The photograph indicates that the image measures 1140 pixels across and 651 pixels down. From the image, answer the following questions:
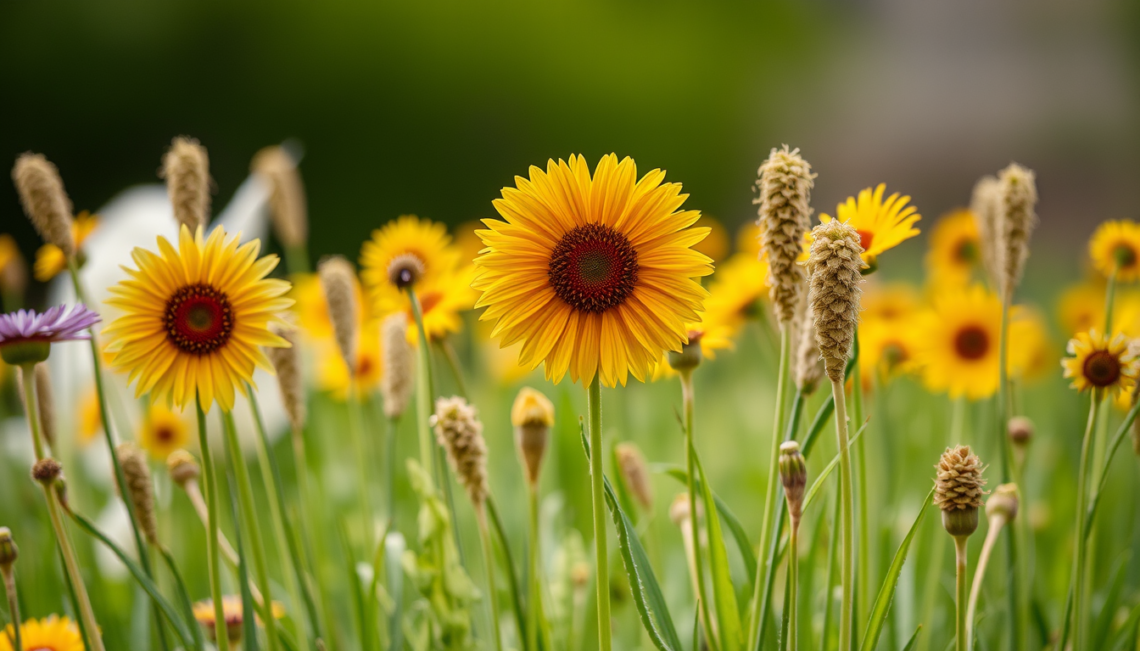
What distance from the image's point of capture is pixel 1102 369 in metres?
0.74

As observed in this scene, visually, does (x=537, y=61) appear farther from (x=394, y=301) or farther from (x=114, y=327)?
(x=114, y=327)

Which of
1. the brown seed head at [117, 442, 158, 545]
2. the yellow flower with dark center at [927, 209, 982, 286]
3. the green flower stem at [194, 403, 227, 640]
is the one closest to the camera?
the green flower stem at [194, 403, 227, 640]

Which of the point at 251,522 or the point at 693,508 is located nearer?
the point at 693,508

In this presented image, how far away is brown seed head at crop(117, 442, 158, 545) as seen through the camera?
775 mm

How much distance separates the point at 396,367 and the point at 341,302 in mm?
103

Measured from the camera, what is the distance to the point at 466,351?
314cm

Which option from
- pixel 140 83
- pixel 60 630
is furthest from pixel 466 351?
pixel 60 630

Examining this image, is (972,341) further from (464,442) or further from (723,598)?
(464,442)

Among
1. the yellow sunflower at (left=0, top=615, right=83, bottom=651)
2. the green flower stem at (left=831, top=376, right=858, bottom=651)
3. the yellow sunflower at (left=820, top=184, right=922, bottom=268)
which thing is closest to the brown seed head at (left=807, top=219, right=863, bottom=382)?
the green flower stem at (left=831, top=376, right=858, bottom=651)

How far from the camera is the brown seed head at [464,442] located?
2.41 feet

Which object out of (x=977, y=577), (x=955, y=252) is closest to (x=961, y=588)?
(x=977, y=577)

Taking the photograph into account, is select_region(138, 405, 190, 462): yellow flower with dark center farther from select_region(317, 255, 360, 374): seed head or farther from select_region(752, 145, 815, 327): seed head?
select_region(752, 145, 815, 327): seed head

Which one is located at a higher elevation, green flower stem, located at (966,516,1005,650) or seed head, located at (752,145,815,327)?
seed head, located at (752,145,815,327)

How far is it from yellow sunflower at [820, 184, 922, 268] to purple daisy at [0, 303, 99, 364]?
0.64 meters
